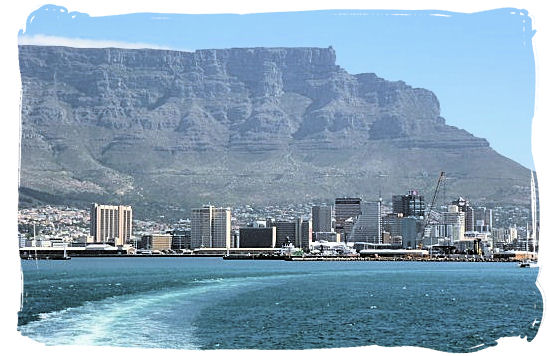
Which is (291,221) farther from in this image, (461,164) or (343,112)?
(343,112)

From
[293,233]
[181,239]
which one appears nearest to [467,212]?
[293,233]

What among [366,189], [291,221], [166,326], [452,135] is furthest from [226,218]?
[166,326]

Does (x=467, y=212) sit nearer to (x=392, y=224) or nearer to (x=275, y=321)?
(x=392, y=224)

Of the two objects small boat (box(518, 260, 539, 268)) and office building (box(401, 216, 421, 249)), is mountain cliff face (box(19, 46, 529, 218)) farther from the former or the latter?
small boat (box(518, 260, 539, 268))

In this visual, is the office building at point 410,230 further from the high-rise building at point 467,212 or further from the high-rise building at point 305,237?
the high-rise building at point 305,237

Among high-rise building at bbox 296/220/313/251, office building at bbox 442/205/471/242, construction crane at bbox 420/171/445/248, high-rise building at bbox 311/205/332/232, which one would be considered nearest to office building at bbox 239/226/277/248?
high-rise building at bbox 296/220/313/251

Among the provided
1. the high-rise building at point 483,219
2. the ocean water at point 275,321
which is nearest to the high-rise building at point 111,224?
the high-rise building at point 483,219
